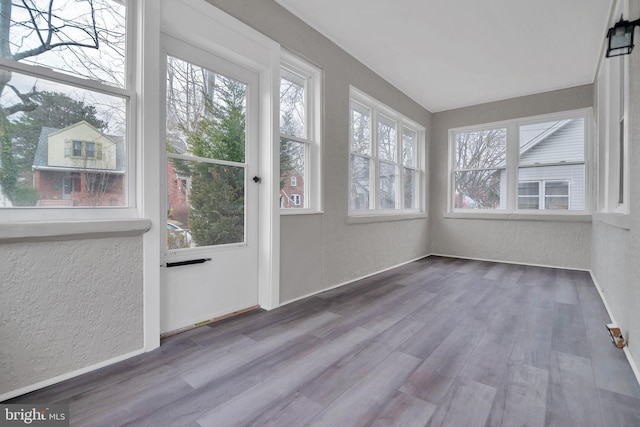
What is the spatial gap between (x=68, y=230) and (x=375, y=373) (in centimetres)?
184

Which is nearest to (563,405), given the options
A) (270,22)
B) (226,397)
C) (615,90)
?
(226,397)

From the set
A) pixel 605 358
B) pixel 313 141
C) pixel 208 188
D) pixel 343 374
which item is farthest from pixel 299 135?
pixel 605 358

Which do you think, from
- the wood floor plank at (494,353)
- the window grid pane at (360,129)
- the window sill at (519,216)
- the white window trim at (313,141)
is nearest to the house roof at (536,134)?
the window sill at (519,216)

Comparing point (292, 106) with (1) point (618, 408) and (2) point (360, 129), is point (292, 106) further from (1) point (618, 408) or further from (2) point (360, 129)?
(1) point (618, 408)

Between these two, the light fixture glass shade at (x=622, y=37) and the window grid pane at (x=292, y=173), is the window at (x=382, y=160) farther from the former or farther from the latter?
the light fixture glass shade at (x=622, y=37)

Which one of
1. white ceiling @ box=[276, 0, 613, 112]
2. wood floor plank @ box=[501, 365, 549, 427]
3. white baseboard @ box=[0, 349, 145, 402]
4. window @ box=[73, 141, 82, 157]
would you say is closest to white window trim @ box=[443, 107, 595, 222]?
white ceiling @ box=[276, 0, 613, 112]

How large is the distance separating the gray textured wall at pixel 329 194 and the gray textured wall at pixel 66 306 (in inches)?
52.4

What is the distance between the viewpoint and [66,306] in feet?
5.25

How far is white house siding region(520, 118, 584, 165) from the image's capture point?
4504 millimetres

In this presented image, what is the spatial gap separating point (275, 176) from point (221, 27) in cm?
122

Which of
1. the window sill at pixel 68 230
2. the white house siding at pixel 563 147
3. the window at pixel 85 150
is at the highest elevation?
the white house siding at pixel 563 147

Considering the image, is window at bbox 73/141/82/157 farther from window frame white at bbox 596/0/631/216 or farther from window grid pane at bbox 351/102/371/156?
window frame white at bbox 596/0/631/216

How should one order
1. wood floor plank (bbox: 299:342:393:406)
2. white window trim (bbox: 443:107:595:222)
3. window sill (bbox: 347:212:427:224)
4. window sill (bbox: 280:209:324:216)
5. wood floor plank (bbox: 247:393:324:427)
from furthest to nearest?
white window trim (bbox: 443:107:595:222) → window sill (bbox: 347:212:427:224) → window sill (bbox: 280:209:324:216) → wood floor plank (bbox: 299:342:393:406) → wood floor plank (bbox: 247:393:324:427)

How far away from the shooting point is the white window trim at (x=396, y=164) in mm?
3929
